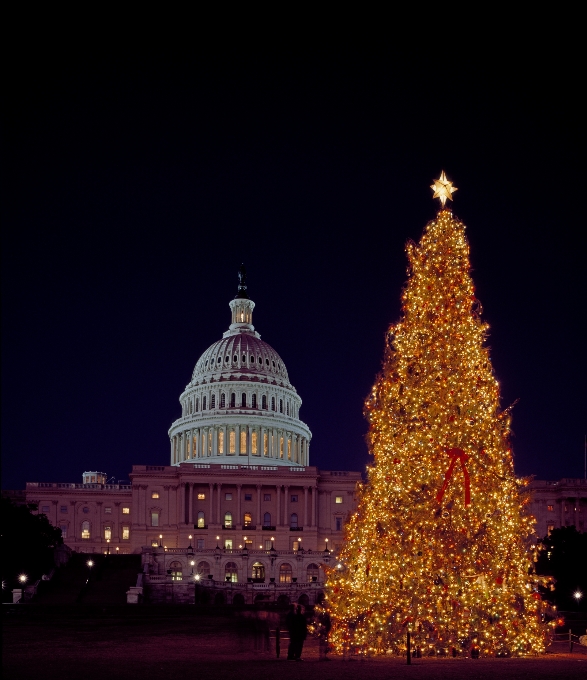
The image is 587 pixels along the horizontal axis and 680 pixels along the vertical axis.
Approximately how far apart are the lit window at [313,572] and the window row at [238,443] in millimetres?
48104

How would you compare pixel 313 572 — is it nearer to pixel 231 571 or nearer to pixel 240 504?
pixel 231 571

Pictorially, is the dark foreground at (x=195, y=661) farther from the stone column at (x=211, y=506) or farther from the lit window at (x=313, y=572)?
the stone column at (x=211, y=506)

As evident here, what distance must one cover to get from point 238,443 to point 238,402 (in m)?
7.51

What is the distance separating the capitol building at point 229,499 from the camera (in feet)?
342

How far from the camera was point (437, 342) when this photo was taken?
106 ft

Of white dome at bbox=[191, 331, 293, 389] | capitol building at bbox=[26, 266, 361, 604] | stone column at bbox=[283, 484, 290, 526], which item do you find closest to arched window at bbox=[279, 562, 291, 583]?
capitol building at bbox=[26, 266, 361, 604]

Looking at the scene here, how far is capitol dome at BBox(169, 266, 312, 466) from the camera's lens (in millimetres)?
158375

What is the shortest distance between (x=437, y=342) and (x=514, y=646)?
970cm

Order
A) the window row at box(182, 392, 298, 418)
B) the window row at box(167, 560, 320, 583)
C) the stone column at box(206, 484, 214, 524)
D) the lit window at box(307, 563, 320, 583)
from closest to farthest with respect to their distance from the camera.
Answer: the window row at box(167, 560, 320, 583)
the lit window at box(307, 563, 320, 583)
the stone column at box(206, 484, 214, 524)
the window row at box(182, 392, 298, 418)

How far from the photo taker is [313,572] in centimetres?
10956

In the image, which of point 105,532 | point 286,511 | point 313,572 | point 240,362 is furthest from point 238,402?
point 313,572

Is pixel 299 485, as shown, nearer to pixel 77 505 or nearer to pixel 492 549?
pixel 77 505

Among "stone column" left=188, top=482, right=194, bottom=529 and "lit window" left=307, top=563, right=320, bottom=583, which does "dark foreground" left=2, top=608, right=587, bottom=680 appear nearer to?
"lit window" left=307, top=563, right=320, bottom=583

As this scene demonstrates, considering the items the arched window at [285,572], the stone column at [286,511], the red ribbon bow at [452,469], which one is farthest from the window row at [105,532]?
the red ribbon bow at [452,469]
